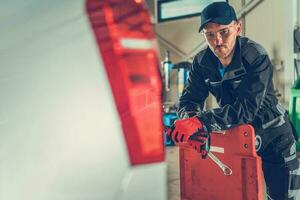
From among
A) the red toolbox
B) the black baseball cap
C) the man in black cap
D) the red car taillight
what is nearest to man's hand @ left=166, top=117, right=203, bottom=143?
the man in black cap

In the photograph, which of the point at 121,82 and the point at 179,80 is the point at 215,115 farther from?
the point at 179,80

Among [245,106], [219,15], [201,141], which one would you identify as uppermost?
[219,15]

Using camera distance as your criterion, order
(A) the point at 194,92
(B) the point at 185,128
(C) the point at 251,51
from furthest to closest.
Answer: (A) the point at 194,92
(C) the point at 251,51
(B) the point at 185,128

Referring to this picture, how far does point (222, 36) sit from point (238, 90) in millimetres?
267

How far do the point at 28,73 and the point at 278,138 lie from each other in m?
1.56

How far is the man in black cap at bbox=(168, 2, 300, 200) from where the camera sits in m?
1.69

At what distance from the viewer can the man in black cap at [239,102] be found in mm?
1687

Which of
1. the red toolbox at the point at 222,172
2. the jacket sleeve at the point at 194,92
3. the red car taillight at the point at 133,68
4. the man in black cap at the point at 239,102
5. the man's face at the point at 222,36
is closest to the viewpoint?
the red car taillight at the point at 133,68

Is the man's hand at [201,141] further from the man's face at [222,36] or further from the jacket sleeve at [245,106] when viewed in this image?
the man's face at [222,36]

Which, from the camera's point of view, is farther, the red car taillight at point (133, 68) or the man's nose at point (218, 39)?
the man's nose at point (218, 39)

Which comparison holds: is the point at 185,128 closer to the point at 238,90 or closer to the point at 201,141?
the point at 201,141

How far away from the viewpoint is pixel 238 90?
1756 millimetres

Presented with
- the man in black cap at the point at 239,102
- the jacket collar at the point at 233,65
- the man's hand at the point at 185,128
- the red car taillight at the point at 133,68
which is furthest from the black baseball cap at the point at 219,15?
the red car taillight at the point at 133,68

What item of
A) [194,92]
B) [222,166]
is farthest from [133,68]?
[194,92]
